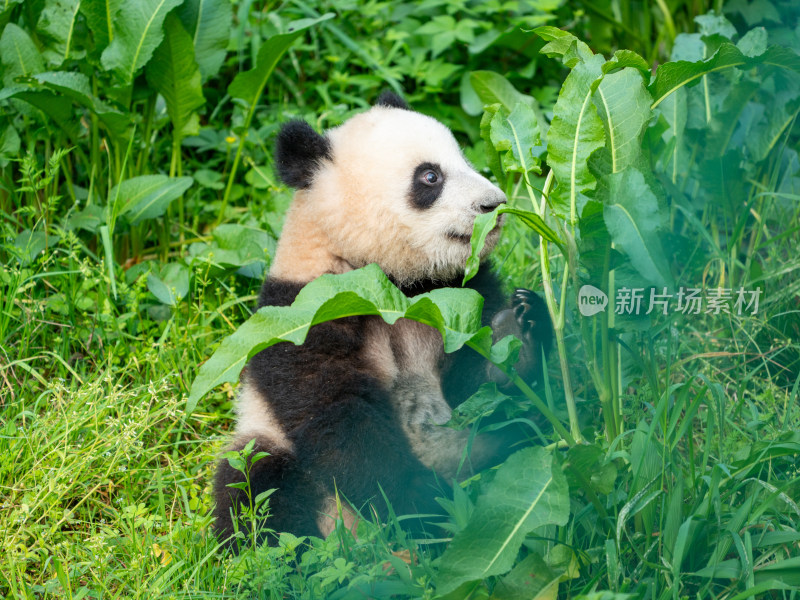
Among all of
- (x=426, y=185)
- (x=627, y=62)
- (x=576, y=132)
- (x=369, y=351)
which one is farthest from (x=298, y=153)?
(x=627, y=62)

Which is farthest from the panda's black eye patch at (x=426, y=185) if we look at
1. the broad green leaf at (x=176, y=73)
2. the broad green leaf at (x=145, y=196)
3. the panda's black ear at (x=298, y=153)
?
the broad green leaf at (x=176, y=73)

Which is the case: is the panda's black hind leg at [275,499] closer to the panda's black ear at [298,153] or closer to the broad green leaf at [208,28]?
the panda's black ear at [298,153]

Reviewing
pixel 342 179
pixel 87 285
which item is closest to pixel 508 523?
pixel 342 179

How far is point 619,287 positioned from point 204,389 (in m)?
1.32

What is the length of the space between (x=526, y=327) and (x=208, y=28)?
8.46 feet

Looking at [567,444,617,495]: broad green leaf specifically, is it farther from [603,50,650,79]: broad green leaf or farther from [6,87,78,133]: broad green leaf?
[6,87,78,133]: broad green leaf

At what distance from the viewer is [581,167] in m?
2.33

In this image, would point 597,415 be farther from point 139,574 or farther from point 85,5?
point 85,5

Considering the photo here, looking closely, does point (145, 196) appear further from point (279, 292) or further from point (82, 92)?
point (279, 292)

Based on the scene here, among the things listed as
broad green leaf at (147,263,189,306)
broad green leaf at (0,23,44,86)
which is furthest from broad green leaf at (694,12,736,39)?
broad green leaf at (0,23,44,86)

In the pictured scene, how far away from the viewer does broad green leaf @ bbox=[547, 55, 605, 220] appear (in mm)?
2316

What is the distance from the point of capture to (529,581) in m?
2.18

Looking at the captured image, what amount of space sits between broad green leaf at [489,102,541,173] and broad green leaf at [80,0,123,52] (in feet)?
7.81

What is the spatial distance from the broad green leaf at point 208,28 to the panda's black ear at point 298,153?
1.48 metres
